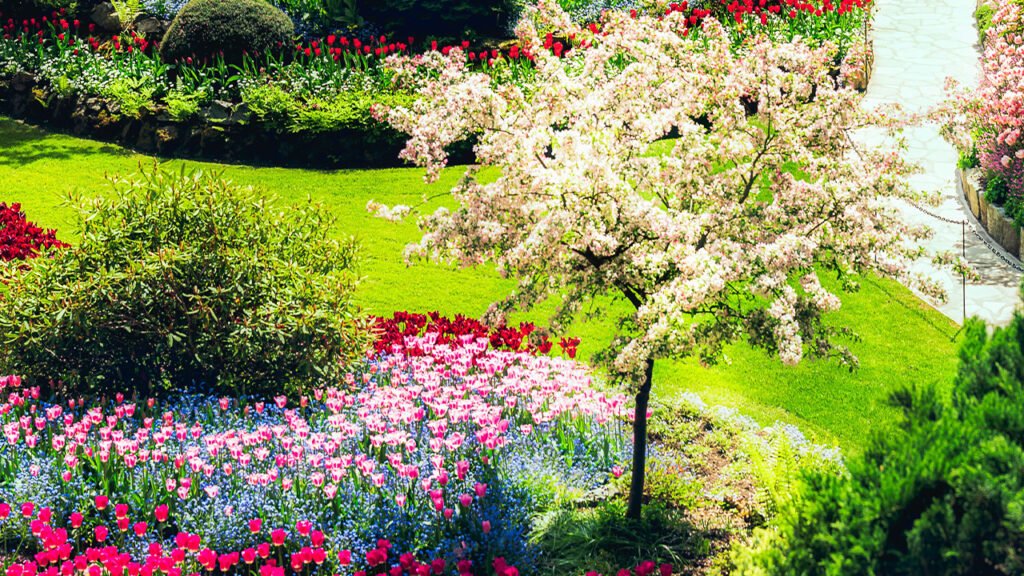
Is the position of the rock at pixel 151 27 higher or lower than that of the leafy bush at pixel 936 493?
higher

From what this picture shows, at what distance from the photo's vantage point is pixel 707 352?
6.43 m

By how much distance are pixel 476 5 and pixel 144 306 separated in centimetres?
1038

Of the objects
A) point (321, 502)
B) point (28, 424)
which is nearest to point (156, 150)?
point (28, 424)

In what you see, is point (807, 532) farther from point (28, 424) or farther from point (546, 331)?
point (28, 424)

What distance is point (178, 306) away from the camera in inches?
310

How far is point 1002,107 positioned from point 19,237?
1013 cm

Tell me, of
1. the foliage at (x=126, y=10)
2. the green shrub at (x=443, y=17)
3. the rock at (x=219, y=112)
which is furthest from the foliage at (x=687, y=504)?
the foliage at (x=126, y=10)

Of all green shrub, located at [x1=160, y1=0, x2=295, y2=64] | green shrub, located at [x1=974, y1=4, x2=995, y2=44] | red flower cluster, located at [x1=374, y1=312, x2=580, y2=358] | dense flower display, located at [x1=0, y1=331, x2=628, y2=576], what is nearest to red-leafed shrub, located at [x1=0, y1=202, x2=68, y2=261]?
dense flower display, located at [x1=0, y1=331, x2=628, y2=576]

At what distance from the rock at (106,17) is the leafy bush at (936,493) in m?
16.0

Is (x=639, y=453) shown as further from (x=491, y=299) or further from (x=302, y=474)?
(x=491, y=299)

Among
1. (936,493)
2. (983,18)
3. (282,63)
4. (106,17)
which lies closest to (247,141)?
(282,63)

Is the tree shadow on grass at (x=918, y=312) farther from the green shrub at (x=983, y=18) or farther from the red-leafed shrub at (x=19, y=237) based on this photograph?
the red-leafed shrub at (x=19, y=237)

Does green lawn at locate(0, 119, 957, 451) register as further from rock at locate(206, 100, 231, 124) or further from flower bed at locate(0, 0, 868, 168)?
rock at locate(206, 100, 231, 124)

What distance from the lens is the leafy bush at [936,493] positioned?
3.82 meters
